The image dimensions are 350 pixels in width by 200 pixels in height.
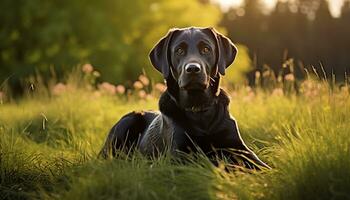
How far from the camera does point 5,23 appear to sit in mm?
22875

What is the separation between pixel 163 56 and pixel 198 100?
51 cm

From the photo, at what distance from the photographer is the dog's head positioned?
16.7ft

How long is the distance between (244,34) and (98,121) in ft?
142

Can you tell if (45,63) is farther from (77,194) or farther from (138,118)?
(77,194)

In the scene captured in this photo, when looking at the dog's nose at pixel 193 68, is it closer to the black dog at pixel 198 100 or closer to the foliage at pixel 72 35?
the black dog at pixel 198 100

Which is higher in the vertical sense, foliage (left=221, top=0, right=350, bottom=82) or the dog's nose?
the dog's nose

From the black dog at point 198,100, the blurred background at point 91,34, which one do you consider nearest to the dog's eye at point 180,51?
the black dog at point 198,100

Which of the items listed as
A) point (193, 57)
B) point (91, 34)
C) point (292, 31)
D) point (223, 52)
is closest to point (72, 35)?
point (91, 34)

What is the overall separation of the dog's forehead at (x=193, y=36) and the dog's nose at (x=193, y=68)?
0.40 meters

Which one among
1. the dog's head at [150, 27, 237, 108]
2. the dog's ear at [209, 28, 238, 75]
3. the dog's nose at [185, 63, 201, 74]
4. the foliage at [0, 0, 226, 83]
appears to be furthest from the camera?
the foliage at [0, 0, 226, 83]

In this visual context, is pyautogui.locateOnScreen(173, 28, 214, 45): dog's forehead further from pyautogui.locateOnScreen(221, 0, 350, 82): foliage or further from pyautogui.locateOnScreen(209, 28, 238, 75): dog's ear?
pyautogui.locateOnScreen(221, 0, 350, 82): foliage

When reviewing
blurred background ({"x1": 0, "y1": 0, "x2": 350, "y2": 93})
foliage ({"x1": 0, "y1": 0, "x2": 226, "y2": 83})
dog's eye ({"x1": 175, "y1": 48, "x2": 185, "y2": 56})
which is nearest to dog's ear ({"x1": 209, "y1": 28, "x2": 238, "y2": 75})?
dog's eye ({"x1": 175, "y1": 48, "x2": 185, "y2": 56})

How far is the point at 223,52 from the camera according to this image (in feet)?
18.2

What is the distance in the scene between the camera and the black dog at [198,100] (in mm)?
5293
